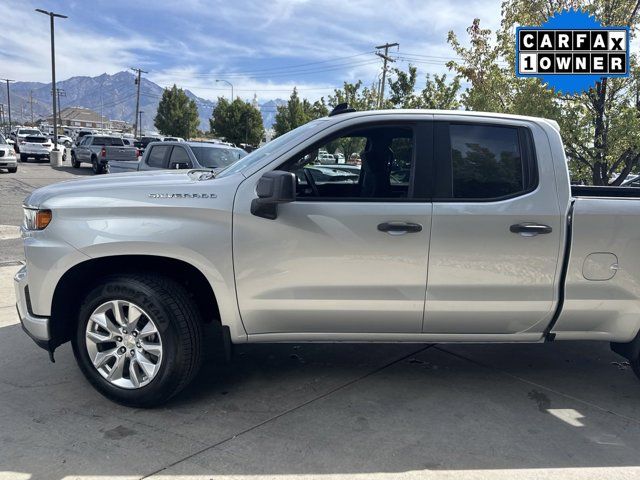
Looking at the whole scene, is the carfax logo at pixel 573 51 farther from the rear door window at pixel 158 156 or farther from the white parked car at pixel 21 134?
the white parked car at pixel 21 134

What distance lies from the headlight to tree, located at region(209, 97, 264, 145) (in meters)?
45.2

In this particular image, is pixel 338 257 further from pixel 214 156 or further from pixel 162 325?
pixel 214 156

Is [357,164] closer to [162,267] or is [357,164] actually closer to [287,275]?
[287,275]

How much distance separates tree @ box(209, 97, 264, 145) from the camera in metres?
47.2

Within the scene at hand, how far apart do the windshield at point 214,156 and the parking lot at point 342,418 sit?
6829 mm

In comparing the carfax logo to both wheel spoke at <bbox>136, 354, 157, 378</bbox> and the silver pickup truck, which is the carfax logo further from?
the silver pickup truck

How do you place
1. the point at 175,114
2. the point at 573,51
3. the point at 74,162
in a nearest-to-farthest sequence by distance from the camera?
the point at 573,51, the point at 74,162, the point at 175,114

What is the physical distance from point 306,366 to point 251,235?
138cm

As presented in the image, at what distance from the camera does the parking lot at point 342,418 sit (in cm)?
273

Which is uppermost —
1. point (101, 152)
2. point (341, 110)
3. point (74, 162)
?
point (341, 110)

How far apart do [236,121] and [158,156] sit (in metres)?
37.4

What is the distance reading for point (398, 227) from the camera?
3.11 meters

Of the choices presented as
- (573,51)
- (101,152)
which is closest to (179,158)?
(573,51)

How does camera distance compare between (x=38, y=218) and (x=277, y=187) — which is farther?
(x=38, y=218)
